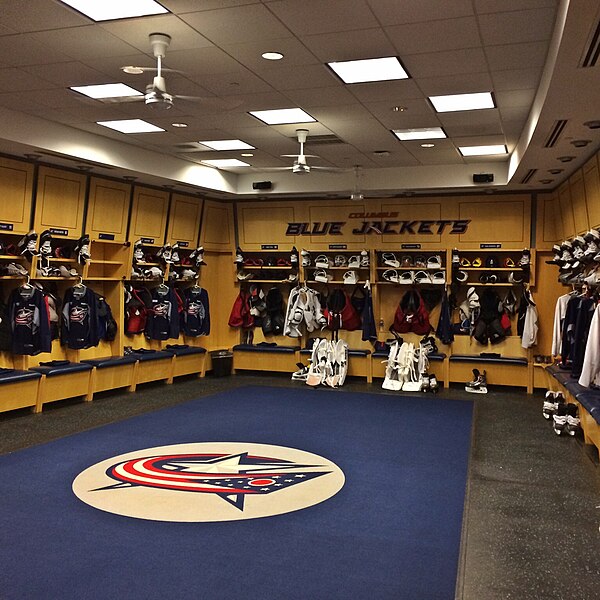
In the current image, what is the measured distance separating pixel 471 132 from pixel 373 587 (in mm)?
5142

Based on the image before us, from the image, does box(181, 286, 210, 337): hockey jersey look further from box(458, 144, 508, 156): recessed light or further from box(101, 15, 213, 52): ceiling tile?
box(101, 15, 213, 52): ceiling tile

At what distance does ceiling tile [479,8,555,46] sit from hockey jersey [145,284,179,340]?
6117mm

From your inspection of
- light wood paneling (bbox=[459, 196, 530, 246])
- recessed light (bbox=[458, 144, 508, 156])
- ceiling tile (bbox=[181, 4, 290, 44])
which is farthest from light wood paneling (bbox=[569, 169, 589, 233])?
ceiling tile (bbox=[181, 4, 290, 44])

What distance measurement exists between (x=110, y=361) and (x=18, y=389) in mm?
1466

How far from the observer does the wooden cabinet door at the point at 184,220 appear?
9648 mm

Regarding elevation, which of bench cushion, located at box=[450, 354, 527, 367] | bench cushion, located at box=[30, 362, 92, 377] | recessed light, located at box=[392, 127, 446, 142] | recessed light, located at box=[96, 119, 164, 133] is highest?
recessed light, located at box=[392, 127, 446, 142]

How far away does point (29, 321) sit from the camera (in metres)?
7.12

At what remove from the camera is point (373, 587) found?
10.2 ft

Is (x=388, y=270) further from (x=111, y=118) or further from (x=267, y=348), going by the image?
(x=111, y=118)

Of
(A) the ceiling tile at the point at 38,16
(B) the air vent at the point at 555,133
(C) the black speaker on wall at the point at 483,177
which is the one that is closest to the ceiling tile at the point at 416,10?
(B) the air vent at the point at 555,133

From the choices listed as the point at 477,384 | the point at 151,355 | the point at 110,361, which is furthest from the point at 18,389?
the point at 477,384

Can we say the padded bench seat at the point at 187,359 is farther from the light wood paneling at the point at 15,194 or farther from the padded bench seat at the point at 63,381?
the light wood paneling at the point at 15,194

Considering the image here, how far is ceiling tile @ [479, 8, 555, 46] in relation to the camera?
12.6 ft

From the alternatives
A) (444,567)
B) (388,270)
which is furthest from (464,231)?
(444,567)
